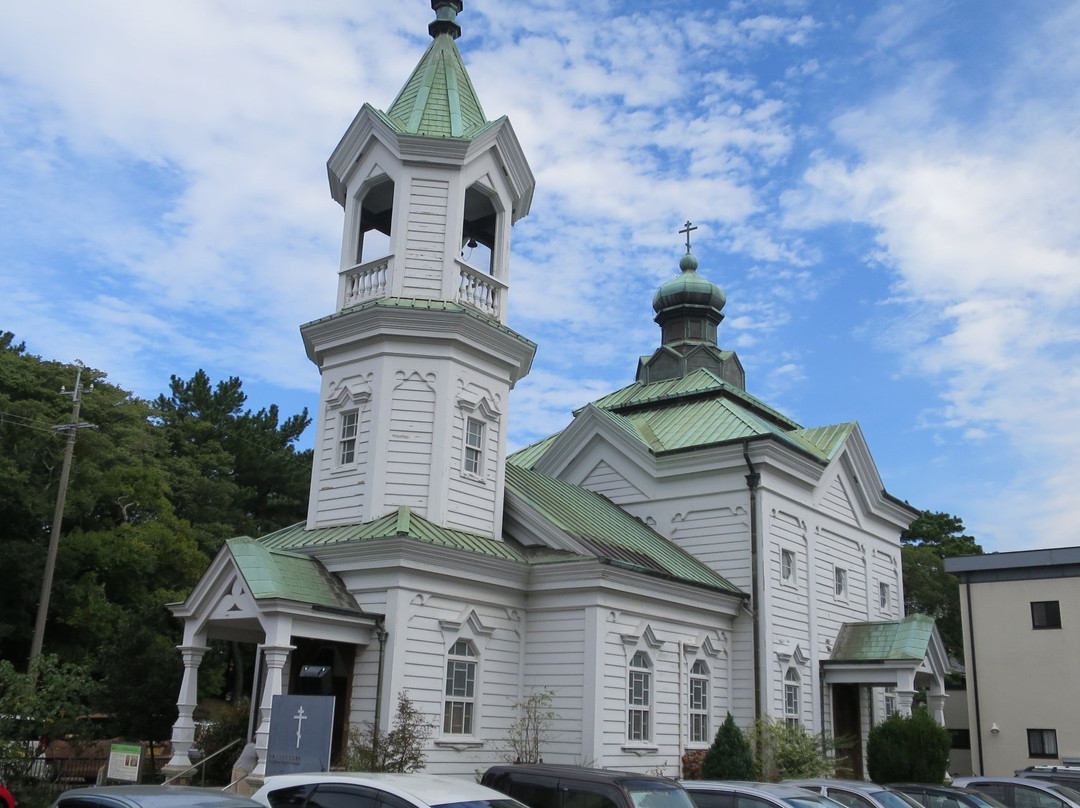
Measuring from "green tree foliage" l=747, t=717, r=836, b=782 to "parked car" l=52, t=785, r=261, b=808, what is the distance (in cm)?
1515

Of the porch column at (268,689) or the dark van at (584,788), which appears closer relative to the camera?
the dark van at (584,788)

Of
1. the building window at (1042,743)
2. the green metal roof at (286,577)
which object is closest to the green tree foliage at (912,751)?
the building window at (1042,743)

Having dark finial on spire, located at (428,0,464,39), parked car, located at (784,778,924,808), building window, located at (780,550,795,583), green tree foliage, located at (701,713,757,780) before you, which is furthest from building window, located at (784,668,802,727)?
dark finial on spire, located at (428,0,464,39)

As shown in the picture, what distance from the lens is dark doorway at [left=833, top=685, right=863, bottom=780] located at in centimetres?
2723

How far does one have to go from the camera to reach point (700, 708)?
907 inches

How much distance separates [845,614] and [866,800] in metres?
15.1

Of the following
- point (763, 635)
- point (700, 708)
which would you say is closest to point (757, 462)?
point (763, 635)

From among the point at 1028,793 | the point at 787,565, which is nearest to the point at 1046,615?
the point at 787,565

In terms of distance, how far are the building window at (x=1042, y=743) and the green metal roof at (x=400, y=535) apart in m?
18.0

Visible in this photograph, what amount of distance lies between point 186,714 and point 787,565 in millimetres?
15088

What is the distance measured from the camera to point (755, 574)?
24766 millimetres

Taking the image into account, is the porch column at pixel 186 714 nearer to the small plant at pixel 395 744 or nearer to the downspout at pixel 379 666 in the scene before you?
the small plant at pixel 395 744

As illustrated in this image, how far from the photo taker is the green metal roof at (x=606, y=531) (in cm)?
2123

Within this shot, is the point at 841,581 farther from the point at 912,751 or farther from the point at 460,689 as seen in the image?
the point at 460,689
